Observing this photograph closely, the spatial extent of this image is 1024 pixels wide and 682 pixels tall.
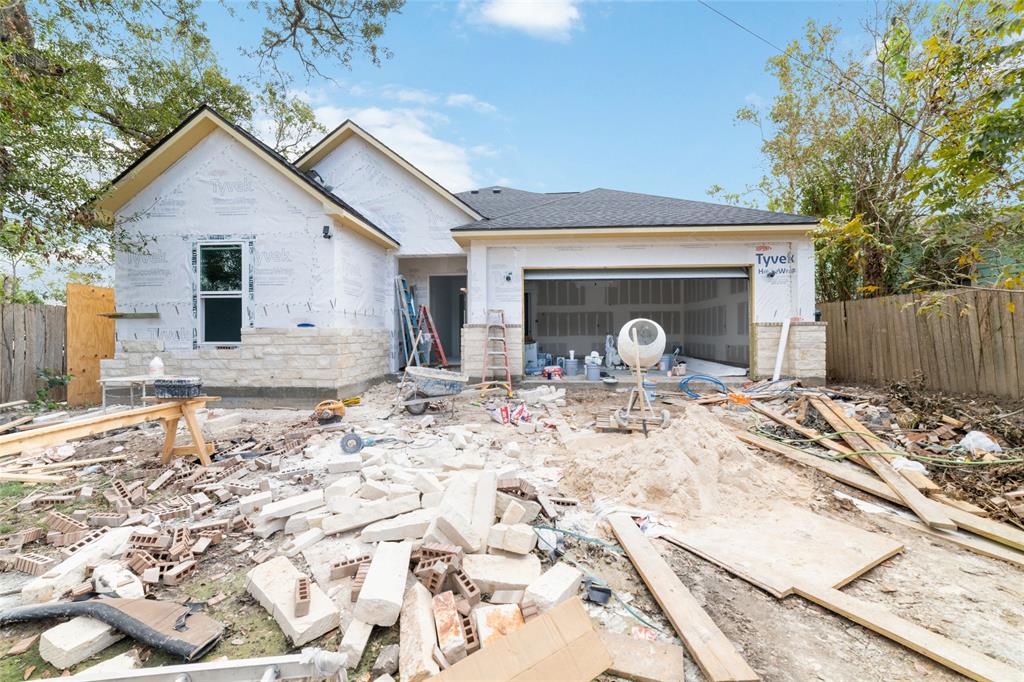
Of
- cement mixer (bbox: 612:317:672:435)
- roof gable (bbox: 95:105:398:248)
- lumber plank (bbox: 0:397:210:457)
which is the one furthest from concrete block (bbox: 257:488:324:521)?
roof gable (bbox: 95:105:398:248)

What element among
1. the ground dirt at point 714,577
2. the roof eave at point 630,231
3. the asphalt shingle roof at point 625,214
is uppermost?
the asphalt shingle roof at point 625,214

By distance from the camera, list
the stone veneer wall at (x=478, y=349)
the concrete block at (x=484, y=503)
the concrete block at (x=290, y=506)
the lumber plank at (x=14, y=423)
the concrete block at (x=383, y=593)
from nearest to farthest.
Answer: the concrete block at (x=383, y=593), the concrete block at (x=484, y=503), the concrete block at (x=290, y=506), the lumber plank at (x=14, y=423), the stone veneer wall at (x=478, y=349)

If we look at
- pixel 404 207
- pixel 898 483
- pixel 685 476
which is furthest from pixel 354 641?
pixel 404 207

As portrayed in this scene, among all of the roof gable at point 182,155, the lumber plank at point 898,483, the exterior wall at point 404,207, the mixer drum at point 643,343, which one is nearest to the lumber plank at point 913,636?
the lumber plank at point 898,483

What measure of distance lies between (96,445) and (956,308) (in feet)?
A: 49.2

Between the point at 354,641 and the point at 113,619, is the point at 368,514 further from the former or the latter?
the point at 113,619

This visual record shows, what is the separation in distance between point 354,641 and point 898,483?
5.45 metres

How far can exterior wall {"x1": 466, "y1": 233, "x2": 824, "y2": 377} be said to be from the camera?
11.1 meters

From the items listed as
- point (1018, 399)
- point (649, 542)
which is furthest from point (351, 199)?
point (1018, 399)

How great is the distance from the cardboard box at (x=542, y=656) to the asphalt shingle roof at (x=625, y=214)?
378 inches

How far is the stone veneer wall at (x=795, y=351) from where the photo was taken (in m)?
10.8

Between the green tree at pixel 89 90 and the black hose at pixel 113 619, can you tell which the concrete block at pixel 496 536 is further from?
the green tree at pixel 89 90

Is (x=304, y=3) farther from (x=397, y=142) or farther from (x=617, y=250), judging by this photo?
(x=617, y=250)

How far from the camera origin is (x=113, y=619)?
253cm
